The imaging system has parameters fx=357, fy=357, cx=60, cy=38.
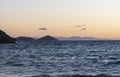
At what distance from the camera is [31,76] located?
101 ft

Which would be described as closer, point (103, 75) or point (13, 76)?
point (13, 76)

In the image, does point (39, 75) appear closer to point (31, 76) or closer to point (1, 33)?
point (31, 76)

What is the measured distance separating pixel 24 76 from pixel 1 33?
16596 centimetres

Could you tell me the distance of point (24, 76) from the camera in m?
30.5

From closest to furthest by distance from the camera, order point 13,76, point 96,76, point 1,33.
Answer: point 13,76 < point 96,76 < point 1,33

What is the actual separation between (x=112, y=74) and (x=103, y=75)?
147 centimetres

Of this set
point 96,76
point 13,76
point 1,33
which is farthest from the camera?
point 1,33

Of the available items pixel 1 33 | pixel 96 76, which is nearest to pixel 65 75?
pixel 96 76

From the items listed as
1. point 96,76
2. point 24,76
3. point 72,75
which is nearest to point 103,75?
point 96,76

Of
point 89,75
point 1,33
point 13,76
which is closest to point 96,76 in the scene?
point 89,75

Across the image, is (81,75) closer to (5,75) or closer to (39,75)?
(39,75)

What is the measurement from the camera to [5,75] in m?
30.4

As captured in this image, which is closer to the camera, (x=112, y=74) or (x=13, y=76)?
(x=13, y=76)

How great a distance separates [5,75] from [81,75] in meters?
6.90
